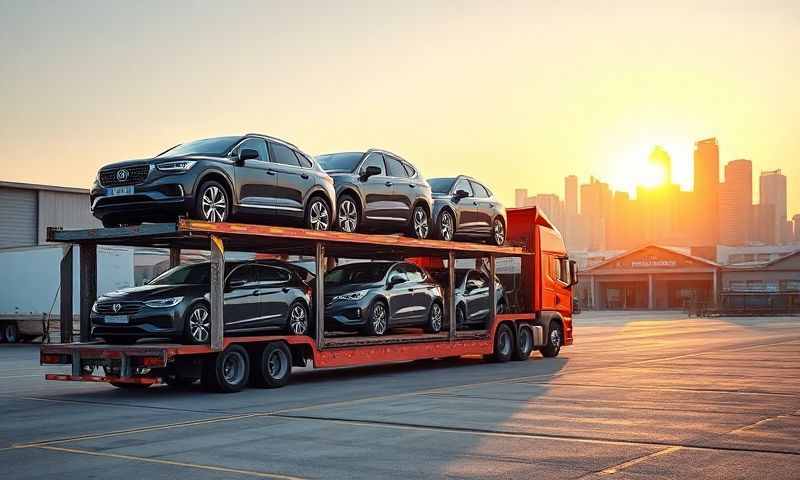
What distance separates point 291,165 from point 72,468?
8065 millimetres

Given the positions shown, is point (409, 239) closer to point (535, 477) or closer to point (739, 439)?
point (739, 439)

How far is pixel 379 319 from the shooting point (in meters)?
18.5

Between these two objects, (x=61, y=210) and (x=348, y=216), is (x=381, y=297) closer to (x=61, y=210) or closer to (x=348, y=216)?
(x=348, y=216)

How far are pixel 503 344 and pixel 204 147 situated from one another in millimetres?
9615

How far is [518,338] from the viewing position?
909 inches

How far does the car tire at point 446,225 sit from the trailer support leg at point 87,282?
704 cm

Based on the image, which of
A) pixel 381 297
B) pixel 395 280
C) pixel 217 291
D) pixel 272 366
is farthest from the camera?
pixel 395 280

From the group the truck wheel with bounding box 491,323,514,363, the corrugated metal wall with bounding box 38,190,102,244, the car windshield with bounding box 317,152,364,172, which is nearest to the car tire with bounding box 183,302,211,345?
the car windshield with bounding box 317,152,364,172

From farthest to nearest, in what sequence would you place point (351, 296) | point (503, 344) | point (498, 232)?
1. point (503, 344)
2. point (498, 232)
3. point (351, 296)

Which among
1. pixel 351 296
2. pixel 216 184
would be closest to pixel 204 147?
pixel 216 184

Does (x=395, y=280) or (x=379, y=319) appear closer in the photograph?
(x=379, y=319)

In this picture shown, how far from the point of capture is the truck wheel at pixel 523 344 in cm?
2308

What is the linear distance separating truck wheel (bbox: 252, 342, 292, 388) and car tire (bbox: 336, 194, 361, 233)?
2.40 metres

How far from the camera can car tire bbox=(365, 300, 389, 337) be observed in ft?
59.7
